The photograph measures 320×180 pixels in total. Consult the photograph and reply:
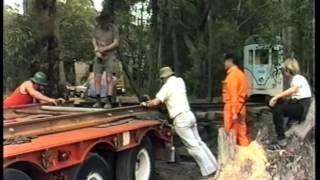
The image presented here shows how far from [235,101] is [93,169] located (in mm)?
3554

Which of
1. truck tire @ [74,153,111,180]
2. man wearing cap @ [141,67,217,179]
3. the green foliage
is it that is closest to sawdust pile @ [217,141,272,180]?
man wearing cap @ [141,67,217,179]

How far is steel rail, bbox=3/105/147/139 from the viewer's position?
6.58 m

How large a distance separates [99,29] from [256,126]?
4909mm

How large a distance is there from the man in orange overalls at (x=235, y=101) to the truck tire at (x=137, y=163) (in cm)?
164

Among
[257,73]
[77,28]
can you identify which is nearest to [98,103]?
[257,73]

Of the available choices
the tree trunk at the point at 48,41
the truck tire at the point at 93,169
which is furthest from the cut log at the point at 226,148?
the tree trunk at the point at 48,41

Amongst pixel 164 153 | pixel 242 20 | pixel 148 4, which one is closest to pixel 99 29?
pixel 164 153

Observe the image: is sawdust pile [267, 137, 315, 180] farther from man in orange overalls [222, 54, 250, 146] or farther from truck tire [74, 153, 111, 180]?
truck tire [74, 153, 111, 180]

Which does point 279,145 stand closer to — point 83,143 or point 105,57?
point 105,57

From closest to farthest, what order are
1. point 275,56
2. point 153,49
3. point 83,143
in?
1. point 83,143
2. point 275,56
3. point 153,49

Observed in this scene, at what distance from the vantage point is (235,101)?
1024 centimetres

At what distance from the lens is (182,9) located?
25.7 m

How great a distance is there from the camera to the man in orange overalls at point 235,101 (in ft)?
33.6

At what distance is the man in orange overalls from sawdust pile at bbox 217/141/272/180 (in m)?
1.13
